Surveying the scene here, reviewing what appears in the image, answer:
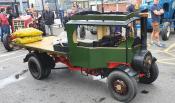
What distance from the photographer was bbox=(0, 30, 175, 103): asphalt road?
5.77m

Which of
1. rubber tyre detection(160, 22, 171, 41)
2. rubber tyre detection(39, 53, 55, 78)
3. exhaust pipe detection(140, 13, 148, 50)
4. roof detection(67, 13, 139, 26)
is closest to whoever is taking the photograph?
roof detection(67, 13, 139, 26)

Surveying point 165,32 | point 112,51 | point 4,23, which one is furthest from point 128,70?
point 4,23

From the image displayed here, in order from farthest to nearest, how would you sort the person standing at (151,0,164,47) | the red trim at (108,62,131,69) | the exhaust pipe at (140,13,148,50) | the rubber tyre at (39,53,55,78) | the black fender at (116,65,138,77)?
the person standing at (151,0,164,47)
the rubber tyre at (39,53,55,78)
the exhaust pipe at (140,13,148,50)
the red trim at (108,62,131,69)
the black fender at (116,65,138,77)

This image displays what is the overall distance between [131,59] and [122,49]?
0.25 metres

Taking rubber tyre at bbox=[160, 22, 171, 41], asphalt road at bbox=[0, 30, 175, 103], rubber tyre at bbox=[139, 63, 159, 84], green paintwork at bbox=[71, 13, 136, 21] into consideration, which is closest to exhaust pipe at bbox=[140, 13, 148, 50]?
green paintwork at bbox=[71, 13, 136, 21]

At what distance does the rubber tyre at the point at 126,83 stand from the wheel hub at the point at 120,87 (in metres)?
0.06

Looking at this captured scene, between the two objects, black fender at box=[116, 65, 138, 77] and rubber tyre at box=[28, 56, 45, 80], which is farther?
rubber tyre at box=[28, 56, 45, 80]

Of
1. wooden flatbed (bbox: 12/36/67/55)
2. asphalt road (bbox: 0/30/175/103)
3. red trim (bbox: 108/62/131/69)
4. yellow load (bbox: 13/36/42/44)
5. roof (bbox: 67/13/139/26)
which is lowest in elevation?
asphalt road (bbox: 0/30/175/103)

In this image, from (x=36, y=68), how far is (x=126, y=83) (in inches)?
103

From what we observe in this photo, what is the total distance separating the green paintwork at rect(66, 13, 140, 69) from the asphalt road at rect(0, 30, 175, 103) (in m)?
0.63

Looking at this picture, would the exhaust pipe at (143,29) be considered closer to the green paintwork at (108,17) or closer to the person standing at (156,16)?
the green paintwork at (108,17)

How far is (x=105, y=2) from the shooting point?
18.8 meters

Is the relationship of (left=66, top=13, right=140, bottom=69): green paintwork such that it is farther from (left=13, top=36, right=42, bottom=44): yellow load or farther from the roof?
(left=13, top=36, right=42, bottom=44): yellow load

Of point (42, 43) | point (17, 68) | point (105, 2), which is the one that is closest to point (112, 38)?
point (42, 43)
